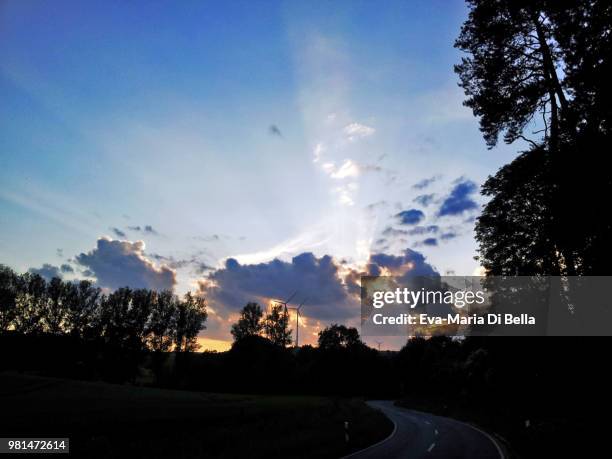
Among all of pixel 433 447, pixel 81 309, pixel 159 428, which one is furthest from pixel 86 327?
pixel 433 447

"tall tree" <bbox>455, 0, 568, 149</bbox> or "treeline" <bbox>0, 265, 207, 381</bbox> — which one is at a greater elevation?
"tall tree" <bbox>455, 0, 568, 149</bbox>

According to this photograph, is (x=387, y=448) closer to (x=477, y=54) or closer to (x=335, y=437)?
(x=335, y=437)

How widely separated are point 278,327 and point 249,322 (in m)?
7.99

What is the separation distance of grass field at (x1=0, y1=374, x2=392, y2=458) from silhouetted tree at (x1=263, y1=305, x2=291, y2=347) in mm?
67236

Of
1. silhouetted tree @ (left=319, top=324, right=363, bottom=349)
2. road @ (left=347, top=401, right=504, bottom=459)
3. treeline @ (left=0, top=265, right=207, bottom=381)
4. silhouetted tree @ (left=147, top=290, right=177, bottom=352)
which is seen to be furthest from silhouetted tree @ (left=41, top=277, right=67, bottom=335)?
road @ (left=347, top=401, right=504, bottom=459)

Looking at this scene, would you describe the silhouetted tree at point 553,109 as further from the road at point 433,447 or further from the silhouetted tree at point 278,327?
the silhouetted tree at point 278,327

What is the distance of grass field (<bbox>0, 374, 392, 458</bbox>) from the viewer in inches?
695

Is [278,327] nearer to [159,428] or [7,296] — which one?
[7,296]

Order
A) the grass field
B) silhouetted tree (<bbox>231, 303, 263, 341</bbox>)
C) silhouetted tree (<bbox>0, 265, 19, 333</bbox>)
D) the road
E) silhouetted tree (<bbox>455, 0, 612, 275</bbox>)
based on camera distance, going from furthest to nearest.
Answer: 1. silhouetted tree (<bbox>231, 303, 263, 341</bbox>)
2. silhouetted tree (<bbox>0, 265, 19, 333</bbox>)
3. the road
4. the grass field
5. silhouetted tree (<bbox>455, 0, 612, 275</bbox>)

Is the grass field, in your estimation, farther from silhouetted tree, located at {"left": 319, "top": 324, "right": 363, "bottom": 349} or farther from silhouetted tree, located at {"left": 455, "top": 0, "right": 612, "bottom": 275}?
silhouetted tree, located at {"left": 319, "top": 324, "right": 363, "bottom": 349}

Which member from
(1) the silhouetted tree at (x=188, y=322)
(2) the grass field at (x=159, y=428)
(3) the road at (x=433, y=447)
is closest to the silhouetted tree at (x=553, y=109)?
(3) the road at (x=433, y=447)

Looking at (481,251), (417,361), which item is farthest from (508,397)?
(417,361)

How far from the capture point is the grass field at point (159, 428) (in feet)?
57.9

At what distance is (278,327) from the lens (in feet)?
375
